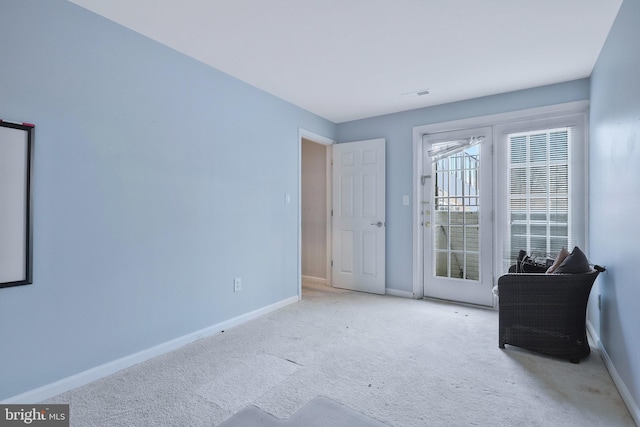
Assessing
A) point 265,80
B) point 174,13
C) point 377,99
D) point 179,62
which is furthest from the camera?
point 377,99

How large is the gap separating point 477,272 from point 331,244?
Answer: 1.90 meters

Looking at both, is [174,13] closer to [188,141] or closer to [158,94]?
[158,94]

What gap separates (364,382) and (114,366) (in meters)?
1.66

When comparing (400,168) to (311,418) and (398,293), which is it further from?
(311,418)

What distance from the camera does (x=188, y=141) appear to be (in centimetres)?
269

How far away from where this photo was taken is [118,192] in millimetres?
2229

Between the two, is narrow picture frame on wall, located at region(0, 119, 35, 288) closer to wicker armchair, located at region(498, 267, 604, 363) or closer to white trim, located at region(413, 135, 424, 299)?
wicker armchair, located at region(498, 267, 604, 363)

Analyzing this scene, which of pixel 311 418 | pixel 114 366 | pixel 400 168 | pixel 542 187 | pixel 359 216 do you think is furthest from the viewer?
pixel 359 216

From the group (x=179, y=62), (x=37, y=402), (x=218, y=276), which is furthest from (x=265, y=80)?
(x=37, y=402)

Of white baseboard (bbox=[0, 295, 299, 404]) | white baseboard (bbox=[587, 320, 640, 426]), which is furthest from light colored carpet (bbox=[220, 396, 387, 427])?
white baseboard (bbox=[587, 320, 640, 426])

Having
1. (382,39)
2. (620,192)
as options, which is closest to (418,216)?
(620,192)

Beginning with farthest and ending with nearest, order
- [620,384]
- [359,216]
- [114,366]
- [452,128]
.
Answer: [359,216] < [452,128] < [114,366] < [620,384]

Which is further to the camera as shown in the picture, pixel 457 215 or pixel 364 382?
pixel 457 215

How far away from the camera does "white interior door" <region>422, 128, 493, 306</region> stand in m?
3.67
